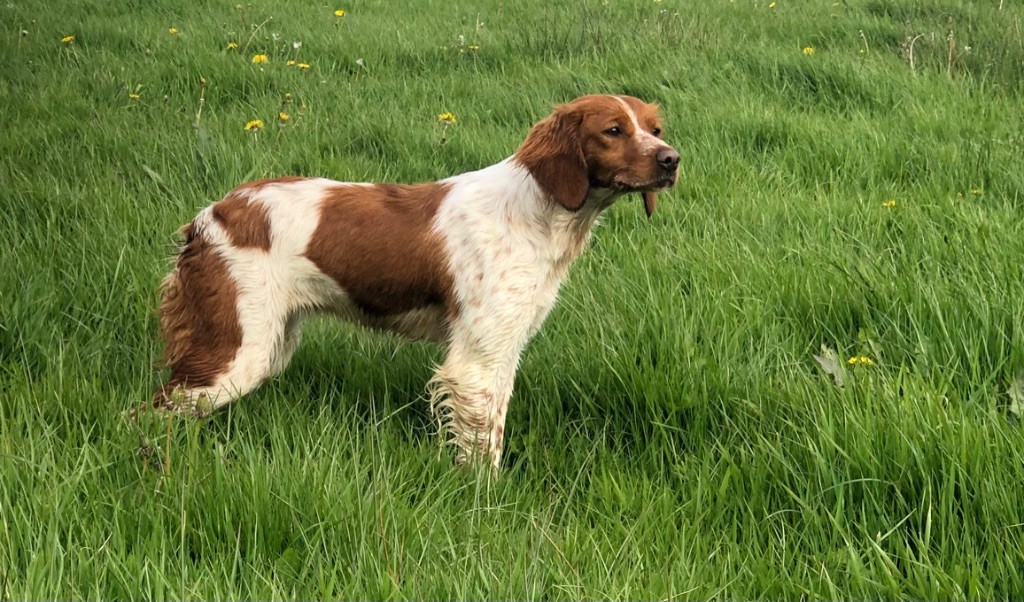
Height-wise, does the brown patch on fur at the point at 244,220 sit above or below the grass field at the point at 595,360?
above

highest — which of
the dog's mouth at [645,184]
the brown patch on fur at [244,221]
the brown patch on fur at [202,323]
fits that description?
the brown patch on fur at [244,221]

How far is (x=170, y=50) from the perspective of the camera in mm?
6527

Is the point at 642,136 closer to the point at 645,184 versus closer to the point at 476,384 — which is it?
the point at 645,184

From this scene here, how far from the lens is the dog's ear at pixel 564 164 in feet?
9.70

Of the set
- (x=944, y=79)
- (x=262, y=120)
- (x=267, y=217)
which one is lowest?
(x=944, y=79)

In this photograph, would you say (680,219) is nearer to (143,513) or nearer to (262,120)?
(262,120)

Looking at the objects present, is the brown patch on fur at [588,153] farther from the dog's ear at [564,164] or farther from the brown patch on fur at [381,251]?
the brown patch on fur at [381,251]

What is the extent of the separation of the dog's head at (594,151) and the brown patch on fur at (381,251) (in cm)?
39

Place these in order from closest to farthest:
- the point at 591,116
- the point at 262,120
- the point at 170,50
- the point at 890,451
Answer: the point at 890,451, the point at 591,116, the point at 262,120, the point at 170,50

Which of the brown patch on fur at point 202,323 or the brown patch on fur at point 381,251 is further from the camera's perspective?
the brown patch on fur at point 381,251

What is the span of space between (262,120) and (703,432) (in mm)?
3510

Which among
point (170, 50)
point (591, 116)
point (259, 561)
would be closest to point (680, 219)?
point (591, 116)

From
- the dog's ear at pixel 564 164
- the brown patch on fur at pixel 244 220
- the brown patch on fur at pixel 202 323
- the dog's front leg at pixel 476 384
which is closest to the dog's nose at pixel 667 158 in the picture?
the dog's ear at pixel 564 164

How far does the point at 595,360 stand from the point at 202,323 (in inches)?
46.3
